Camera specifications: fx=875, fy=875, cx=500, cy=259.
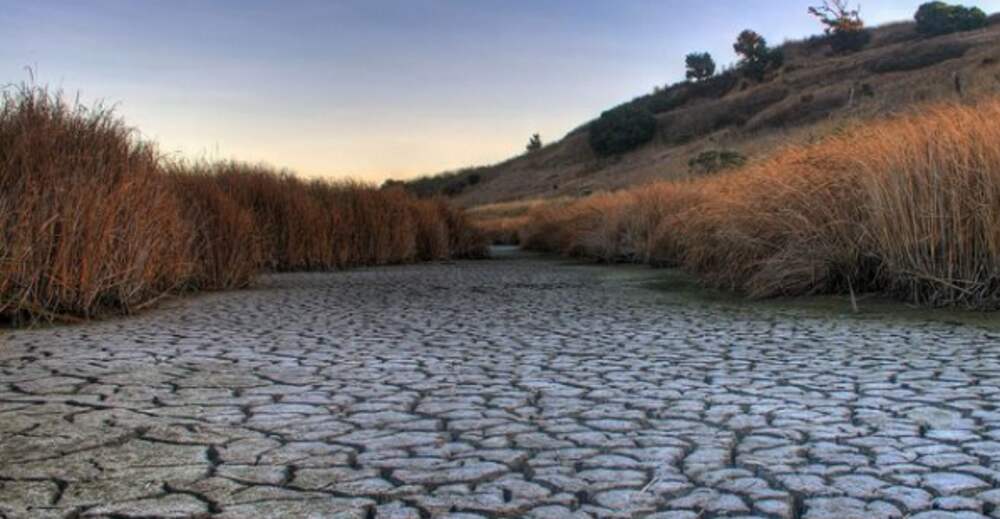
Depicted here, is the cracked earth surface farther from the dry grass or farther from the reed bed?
the dry grass

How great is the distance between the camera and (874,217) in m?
7.91

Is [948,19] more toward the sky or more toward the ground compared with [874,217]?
more toward the sky

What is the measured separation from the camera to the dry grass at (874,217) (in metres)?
7.28

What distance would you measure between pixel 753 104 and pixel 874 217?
5444 cm

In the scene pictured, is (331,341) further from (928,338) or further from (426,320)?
(928,338)

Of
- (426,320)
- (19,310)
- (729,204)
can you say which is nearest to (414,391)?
(426,320)

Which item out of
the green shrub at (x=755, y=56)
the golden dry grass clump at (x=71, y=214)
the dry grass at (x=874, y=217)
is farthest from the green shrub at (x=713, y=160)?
the green shrub at (x=755, y=56)

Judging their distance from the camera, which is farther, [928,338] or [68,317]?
[68,317]

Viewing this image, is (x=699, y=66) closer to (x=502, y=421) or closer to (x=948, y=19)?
(x=948, y=19)

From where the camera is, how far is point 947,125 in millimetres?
7805

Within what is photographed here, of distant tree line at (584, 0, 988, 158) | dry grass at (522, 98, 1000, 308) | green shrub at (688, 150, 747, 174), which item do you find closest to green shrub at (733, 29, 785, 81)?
distant tree line at (584, 0, 988, 158)

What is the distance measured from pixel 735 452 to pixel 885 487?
516 millimetres

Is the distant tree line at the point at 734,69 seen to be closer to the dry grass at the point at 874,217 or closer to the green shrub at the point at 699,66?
the green shrub at the point at 699,66

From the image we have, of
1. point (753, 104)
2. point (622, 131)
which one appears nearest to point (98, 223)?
point (753, 104)
